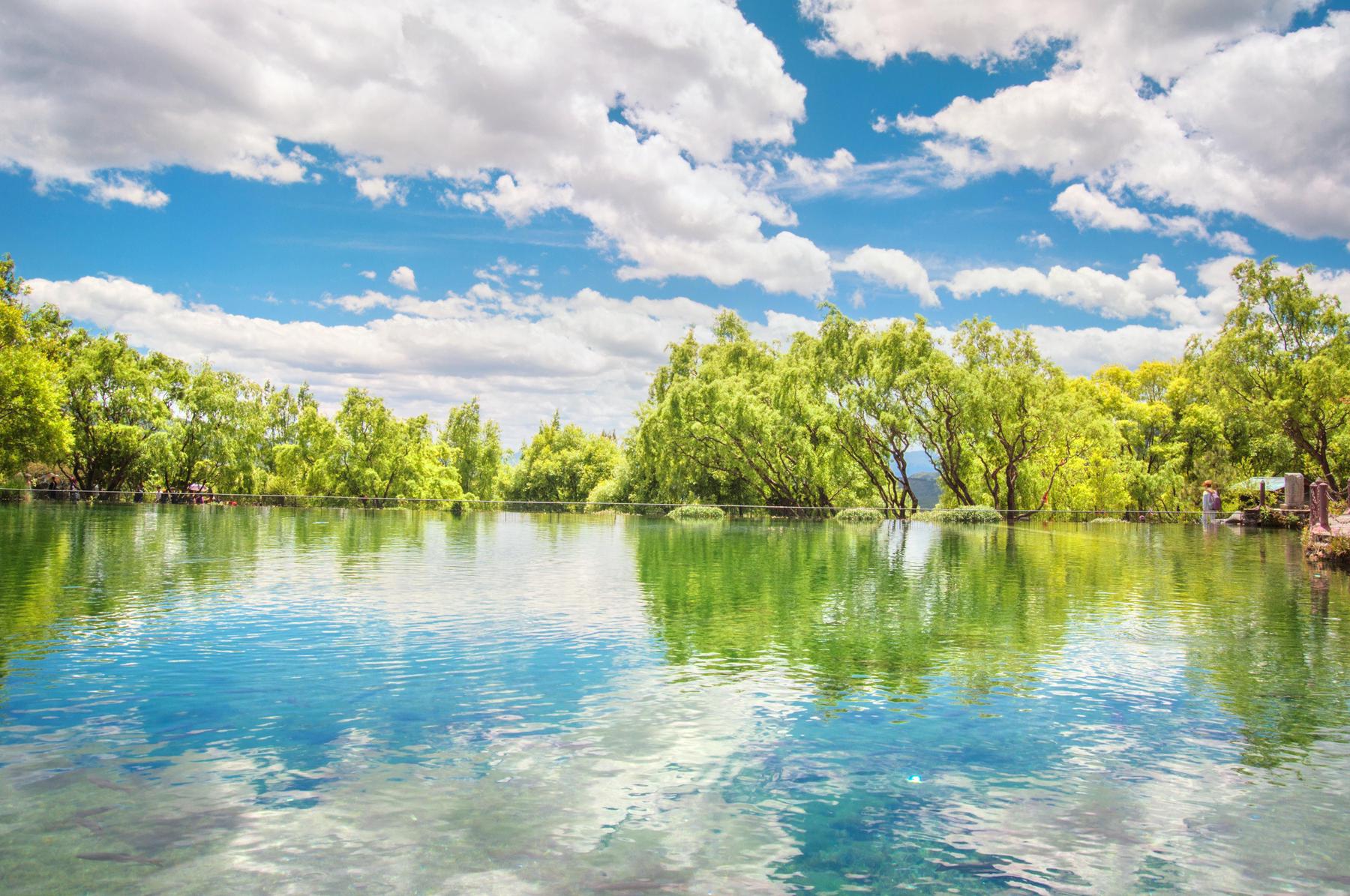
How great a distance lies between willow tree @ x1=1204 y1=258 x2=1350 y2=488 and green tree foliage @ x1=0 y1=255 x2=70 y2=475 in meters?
64.3

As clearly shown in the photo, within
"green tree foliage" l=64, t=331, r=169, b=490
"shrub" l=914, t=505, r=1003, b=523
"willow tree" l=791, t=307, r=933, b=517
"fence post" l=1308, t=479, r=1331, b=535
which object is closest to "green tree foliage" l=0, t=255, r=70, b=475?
"green tree foliage" l=64, t=331, r=169, b=490

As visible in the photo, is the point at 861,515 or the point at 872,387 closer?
the point at 861,515

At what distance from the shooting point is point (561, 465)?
257 feet

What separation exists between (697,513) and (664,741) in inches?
1678

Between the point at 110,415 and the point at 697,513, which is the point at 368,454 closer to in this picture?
the point at 110,415

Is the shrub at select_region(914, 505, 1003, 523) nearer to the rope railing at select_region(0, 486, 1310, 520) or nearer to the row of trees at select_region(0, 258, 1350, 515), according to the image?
the rope railing at select_region(0, 486, 1310, 520)

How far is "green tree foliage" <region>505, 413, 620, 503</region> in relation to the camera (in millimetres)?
76750

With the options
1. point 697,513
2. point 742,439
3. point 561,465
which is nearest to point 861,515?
point 742,439

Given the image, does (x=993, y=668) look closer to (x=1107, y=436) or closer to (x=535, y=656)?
(x=535, y=656)

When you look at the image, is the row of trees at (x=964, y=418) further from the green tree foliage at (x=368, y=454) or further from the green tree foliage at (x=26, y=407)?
the green tree foliage at (x=26, y=407)

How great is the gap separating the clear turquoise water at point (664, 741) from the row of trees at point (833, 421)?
35401 millimetres

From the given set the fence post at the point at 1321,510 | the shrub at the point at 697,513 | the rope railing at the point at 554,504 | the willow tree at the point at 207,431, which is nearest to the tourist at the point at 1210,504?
the rope railing at the point at 554,504

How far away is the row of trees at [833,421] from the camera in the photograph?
47000mm

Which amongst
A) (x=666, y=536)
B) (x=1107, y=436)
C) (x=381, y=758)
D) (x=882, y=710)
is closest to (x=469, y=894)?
(x=381, y=758)
